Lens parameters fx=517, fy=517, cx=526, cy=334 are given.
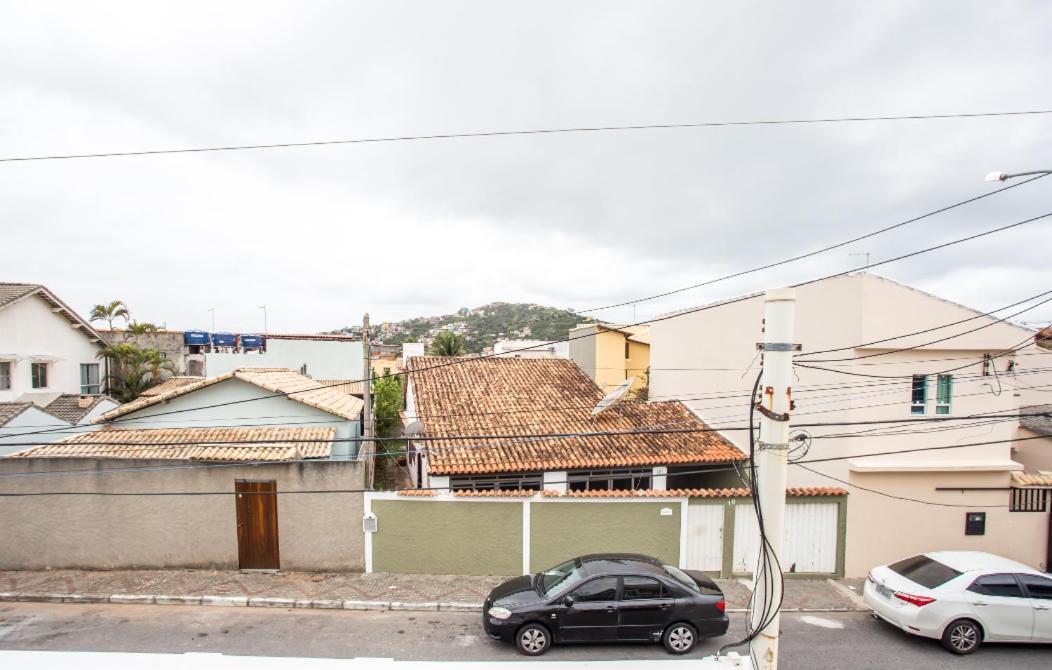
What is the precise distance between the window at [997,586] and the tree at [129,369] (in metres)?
31.9

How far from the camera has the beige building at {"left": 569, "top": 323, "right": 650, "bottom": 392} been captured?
21297mm

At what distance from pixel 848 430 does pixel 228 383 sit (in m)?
15.7

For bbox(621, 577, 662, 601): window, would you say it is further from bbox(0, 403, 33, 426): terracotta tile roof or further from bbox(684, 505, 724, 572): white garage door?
bbox(0, 403, 33, 426): terracotta tile roof

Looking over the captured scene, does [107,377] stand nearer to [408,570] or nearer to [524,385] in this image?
[524,385]

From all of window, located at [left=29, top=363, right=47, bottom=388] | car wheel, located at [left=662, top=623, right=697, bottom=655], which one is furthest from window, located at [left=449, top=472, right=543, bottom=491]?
window, located at [left=29, top=363, right=47, bottom=388]

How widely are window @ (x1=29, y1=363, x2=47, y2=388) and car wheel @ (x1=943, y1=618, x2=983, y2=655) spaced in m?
30.9

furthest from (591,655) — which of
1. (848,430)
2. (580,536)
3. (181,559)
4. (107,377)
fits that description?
(107,377)

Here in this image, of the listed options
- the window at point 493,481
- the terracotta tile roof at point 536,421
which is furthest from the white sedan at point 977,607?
the window at point 493,481

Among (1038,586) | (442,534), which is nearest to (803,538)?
(1038,586)

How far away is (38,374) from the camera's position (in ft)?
73.2

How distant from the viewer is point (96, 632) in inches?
340

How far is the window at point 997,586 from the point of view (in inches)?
320

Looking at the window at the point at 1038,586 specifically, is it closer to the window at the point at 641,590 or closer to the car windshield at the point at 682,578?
the car windshield at the point at 682,578

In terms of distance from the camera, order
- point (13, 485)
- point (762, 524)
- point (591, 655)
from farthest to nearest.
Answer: point (13, 485) → point (591, 655) → point (762, 524)
